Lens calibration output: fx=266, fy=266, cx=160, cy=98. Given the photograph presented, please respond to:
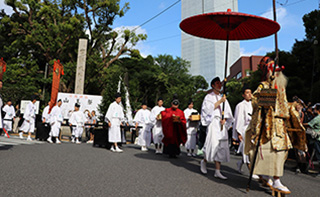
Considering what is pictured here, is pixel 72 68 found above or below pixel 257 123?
above

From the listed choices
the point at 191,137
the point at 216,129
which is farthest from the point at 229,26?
the point at 191,137

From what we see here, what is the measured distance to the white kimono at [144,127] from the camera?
10.0 meters

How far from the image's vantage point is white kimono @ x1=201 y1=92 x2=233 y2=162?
5051mm

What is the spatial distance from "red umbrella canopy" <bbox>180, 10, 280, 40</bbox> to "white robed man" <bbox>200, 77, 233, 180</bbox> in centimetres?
104

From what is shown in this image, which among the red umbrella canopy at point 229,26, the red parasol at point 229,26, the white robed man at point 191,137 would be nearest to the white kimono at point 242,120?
the red parasol at point 229,26

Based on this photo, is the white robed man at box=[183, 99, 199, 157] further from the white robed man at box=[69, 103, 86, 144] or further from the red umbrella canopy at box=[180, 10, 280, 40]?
the white robed man at box=[69, 103, 86, 144]

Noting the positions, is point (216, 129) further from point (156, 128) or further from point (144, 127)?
point (144, 127)

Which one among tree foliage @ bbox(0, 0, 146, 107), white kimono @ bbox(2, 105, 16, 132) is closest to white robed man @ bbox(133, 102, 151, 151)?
white kimono @ bbox(2, 105, 16, 132)

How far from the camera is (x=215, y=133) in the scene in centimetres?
524

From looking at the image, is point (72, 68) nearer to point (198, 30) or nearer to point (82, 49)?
point (82, 49)

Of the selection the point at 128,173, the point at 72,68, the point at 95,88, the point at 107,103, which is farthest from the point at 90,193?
the point at 95,88

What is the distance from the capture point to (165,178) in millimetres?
4730

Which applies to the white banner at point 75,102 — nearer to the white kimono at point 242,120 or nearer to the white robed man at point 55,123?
the white robed man at point 55,123

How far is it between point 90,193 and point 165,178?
1.53m
